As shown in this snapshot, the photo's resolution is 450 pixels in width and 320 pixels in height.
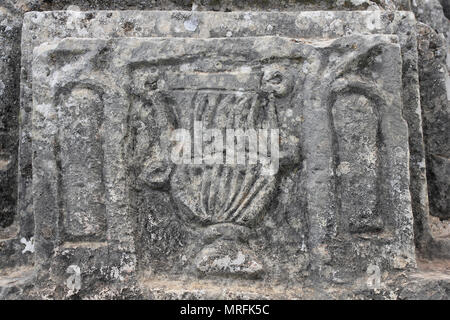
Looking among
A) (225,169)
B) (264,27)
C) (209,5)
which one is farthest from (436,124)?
(209,5)

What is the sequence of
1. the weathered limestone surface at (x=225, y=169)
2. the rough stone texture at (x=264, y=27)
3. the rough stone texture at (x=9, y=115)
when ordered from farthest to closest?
the rough stone texture at (x=9, y=115) → the rough stone texture at (x=264, y=27) → the weathered limestone surface at (x=225, y=169)

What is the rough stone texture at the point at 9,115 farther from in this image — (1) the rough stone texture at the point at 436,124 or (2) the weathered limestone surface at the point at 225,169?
(1) the rough stone texture at the point at 436,124

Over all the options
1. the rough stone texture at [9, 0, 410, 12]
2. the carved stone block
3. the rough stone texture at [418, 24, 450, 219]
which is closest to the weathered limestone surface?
the carved stone block

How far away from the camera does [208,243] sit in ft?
7.66

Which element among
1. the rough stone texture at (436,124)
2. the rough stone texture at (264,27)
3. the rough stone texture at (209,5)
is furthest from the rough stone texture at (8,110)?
the rough stone texture at (436,124)

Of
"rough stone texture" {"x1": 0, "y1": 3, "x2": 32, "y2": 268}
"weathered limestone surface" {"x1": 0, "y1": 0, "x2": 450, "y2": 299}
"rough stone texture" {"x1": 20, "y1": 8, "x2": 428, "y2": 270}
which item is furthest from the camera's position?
"rough stone texture" {"x1": 0, "y1": 3, "x2": 32, "y2": 268}

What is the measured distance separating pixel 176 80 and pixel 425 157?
126 centimetres

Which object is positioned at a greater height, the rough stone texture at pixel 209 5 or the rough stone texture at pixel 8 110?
the rough stone texture at pixel 209 5

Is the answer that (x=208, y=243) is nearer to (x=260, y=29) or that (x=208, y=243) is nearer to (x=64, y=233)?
(x=64, y=233)

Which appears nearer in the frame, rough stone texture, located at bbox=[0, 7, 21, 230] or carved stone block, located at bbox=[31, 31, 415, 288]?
carved stone block, located at bbox=[31, 31, 415, 288]

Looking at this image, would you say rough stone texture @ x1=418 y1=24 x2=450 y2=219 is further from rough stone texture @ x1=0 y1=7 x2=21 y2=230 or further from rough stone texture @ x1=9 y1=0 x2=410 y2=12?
rough stone texture @ x1=0 y1=7 x2=21 y2=230

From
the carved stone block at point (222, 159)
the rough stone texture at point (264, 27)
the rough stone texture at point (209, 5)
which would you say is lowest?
the carved stone block at point (222, 159)

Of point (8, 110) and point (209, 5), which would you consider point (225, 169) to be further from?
point (8, 110)

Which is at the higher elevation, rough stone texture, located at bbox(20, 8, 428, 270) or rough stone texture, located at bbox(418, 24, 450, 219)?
rough stone texture, located at bbox(20, 8, 428, 270)
